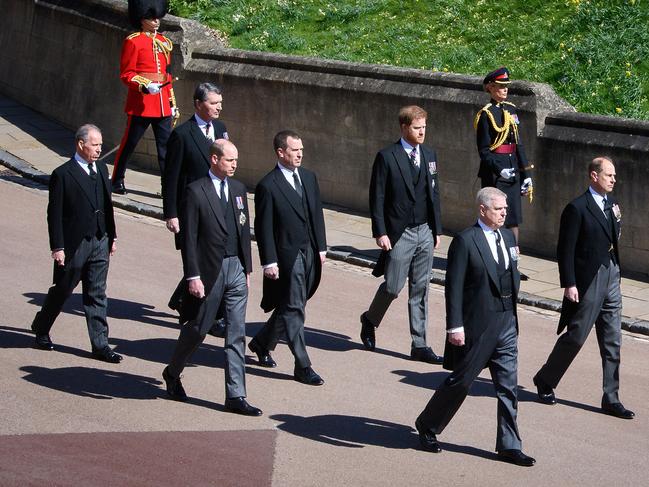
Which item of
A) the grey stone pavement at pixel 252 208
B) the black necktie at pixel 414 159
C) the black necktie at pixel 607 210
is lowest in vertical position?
the grey stone pavement at pixel 252 208

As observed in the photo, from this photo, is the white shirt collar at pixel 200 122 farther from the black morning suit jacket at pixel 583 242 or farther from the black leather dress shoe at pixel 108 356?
the black morning suit jacket at pixel 583 242

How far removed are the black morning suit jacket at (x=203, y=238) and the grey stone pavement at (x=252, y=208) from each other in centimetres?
418

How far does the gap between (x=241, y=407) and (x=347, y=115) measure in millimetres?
6940

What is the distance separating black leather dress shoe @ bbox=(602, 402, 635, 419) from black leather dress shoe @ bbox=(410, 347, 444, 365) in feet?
5.11

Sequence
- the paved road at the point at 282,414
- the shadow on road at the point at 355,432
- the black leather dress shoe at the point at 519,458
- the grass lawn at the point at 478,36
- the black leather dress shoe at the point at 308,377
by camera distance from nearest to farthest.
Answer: the paved road at the point at 282,414 → the black leather dress shoe at the point at 519,458 → the shadow on road at the point at 355,432 → the black leather dress shoe at the point at 308,377 → the grass lawn at the point at 478,36

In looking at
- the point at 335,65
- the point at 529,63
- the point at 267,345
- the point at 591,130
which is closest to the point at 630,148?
the point at 591,130

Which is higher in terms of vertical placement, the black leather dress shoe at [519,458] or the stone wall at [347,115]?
the stone wall at [347,115]

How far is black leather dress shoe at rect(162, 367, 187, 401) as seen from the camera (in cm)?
975

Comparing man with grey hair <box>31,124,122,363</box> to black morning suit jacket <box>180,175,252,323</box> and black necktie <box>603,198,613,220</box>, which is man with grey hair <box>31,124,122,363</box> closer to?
black morning suit jacket <box>180,175,252,323</box>

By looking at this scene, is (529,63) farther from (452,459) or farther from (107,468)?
(107,468)

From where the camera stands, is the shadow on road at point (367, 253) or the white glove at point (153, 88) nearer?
the shadow on road at point (367, 253)

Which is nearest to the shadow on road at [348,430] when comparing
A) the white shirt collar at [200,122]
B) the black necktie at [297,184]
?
the black necktie at [297,184]

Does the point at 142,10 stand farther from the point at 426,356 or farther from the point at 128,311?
the point at 426,356

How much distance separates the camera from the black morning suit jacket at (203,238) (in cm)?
948
